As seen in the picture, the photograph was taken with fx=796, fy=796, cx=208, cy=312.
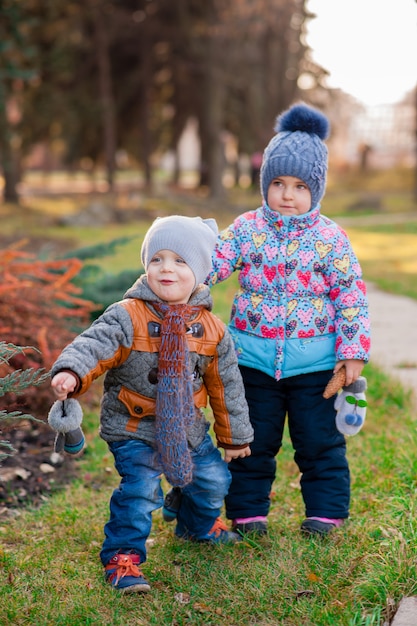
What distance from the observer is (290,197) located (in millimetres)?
3199

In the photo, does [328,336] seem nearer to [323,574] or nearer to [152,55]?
[323,574]

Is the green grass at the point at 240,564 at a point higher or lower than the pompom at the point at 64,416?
lower

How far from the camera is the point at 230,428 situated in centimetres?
305

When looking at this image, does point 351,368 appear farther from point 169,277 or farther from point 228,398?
point 169,277

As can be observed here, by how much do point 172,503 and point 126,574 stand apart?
51 centimetres

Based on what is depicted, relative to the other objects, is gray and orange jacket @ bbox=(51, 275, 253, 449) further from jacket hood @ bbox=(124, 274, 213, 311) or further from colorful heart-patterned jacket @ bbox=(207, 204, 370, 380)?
colorful heart-patterned jacket @ bbox=(207, 204, 370, 380)

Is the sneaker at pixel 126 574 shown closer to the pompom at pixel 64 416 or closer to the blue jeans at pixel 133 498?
the blue jeans at pixel 133 498

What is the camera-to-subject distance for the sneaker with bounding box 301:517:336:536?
10.8 ft

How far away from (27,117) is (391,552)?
1898 centimetres

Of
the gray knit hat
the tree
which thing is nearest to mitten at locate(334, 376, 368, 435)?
the gray knit hat

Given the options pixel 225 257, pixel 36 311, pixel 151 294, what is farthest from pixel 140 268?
pixel 151 294

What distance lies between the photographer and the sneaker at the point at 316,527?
3.29 meters

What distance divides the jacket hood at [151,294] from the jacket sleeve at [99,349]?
86 millimetres

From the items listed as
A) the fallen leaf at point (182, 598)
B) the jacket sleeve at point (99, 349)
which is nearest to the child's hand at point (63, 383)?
the jacket sleeve at point (99, 349)
